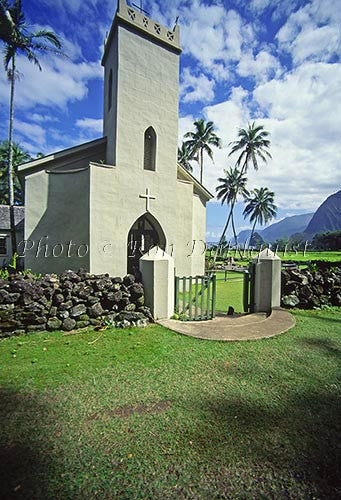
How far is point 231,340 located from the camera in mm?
5090

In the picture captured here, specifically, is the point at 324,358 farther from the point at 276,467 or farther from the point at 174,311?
the point at 174,311

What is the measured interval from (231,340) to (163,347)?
1455mm

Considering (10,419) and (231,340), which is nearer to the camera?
(10,419)

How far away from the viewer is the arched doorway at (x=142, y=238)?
507 inches

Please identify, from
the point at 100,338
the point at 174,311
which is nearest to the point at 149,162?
the point at 174,311

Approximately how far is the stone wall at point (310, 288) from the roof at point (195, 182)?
9.34m

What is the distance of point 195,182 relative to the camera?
52.2ft

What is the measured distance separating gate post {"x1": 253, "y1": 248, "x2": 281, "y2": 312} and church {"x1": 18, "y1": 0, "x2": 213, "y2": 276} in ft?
20.0

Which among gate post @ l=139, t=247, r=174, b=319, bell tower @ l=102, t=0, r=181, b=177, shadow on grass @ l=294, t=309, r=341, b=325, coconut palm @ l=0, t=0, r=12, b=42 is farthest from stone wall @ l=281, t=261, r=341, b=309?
coconut palm @ l=0, t=0, r=12, b=42

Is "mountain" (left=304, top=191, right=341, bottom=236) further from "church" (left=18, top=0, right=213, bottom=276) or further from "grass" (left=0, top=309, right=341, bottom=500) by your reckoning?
"grass" (left=0, top=309, right=341, bottom=500)

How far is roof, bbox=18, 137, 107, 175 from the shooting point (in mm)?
11891

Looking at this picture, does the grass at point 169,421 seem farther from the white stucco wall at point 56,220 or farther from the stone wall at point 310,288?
the white stucco wall at point 56,220

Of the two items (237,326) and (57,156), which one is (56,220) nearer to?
(57,156)

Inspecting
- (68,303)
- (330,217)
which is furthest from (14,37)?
(330,217)
